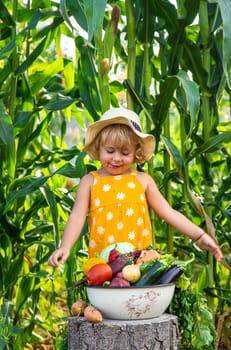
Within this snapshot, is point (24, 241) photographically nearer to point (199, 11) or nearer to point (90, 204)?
point (90, 204)

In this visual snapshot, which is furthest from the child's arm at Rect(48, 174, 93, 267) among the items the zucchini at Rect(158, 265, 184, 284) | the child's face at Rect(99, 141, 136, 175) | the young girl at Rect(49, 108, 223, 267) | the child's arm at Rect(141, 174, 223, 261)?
the zucchini at Rect(158, 265, 184, 284)

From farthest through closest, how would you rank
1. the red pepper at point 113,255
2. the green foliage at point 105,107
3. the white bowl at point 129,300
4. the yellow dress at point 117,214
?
the green foliage at point 105,107 < the yellow dress at point 117,214 < the red pepper at point 113,255 < the white bowl at point 129,300

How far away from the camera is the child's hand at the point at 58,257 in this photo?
109 inches

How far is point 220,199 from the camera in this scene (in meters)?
3.90

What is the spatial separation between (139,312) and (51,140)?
2.08 meters

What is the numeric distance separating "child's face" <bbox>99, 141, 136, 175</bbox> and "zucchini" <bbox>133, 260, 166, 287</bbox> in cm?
42

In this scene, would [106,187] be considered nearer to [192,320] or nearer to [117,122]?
[117,122]

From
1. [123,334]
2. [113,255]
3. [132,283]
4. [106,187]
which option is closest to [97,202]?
[106,187]

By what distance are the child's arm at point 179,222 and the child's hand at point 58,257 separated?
416 mm

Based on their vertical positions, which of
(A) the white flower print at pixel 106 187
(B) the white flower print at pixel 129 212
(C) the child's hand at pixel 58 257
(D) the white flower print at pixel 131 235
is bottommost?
(C) the child's hand at pixel 58 257

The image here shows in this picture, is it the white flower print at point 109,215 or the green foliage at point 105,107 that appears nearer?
the white flower print at point 109,215

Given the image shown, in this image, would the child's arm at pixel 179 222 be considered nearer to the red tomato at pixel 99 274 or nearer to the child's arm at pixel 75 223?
the child's arm at pixel 75 223

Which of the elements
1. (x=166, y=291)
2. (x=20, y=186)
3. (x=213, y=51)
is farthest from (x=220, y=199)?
(x=166, y=291)

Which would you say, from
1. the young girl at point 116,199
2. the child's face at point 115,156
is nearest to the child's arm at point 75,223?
the young girl at point 116,199
